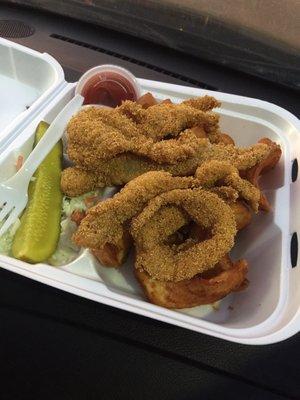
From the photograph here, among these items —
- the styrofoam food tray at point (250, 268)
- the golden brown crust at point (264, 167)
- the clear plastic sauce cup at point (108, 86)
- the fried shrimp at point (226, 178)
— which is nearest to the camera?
the styrofoam food tray at point (250, 268)

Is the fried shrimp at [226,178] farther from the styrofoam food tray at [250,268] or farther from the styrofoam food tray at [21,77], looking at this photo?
the styrofoam food tray at [21,77]

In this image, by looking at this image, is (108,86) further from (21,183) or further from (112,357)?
(112,357)

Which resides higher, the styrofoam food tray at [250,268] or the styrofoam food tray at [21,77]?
the styrofoam food tray at [21,77]

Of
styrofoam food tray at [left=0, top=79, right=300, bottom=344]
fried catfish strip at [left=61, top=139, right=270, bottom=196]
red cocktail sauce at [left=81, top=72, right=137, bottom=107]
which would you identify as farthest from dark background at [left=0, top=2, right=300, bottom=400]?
red cocktail sauce at [left=81, top=72, right=137, bottom=107]

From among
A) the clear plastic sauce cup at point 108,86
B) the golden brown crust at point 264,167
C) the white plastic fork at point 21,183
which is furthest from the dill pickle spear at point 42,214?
the golden brown crust at point 264,167

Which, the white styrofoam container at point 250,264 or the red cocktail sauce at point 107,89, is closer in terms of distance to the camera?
the white styrofoam container at point 250,264

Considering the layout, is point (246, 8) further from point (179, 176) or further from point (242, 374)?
point (242, 374)
